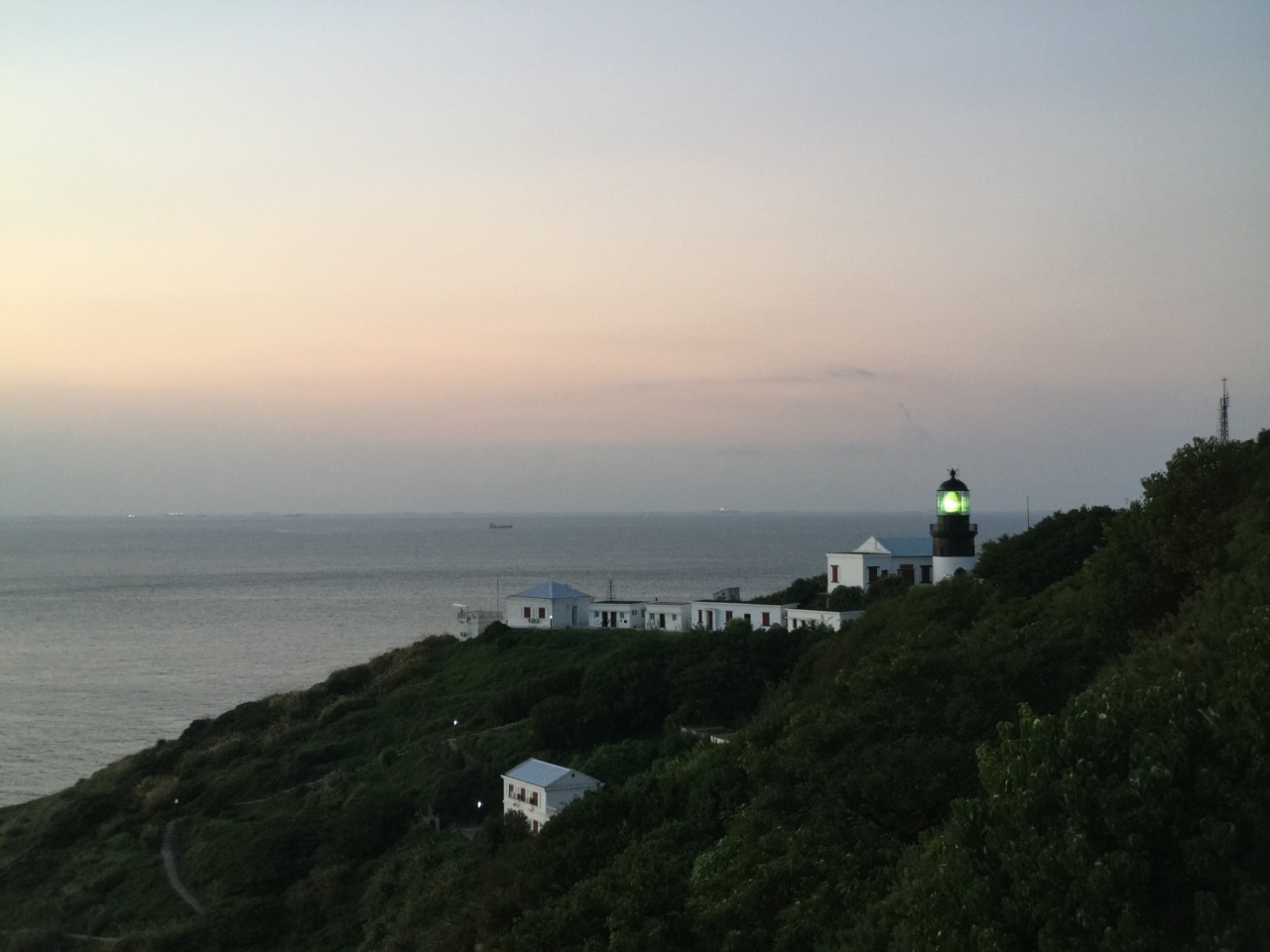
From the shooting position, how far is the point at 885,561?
4200 centimetres

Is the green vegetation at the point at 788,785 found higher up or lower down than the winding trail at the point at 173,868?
higher up

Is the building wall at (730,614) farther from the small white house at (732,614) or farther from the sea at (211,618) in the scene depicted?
the sea at (211,618)

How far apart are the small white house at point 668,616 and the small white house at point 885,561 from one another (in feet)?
17.7

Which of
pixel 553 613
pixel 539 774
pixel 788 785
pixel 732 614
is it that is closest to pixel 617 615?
pixel 553 613

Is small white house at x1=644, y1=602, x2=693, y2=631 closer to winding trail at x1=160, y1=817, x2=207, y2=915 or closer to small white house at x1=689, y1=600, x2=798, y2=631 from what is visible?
small white house at x1=689, y1=600, x2=798, y2=631

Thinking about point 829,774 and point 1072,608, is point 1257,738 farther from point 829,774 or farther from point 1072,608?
point 1072,608

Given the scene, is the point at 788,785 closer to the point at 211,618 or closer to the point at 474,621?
the point at 474,621

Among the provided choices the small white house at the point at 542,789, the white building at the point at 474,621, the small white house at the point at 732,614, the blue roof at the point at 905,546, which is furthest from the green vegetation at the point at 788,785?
the blue roof at the point at 905,546

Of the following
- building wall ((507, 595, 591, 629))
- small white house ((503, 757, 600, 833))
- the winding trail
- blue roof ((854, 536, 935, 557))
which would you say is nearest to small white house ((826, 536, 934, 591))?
blue roof ((854, 536, 935, 557))

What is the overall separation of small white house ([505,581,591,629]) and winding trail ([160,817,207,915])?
52.4ft

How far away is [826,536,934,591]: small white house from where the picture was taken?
138ft

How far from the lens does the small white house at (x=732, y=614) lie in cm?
4009

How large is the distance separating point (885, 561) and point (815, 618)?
214 inches

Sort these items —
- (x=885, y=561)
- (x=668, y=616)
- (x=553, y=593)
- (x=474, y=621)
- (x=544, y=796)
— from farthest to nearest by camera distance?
(x=474, y=621), (x=553, y=593), (x=668, y=616), (x=885, y=561), (x=544, y=796)
